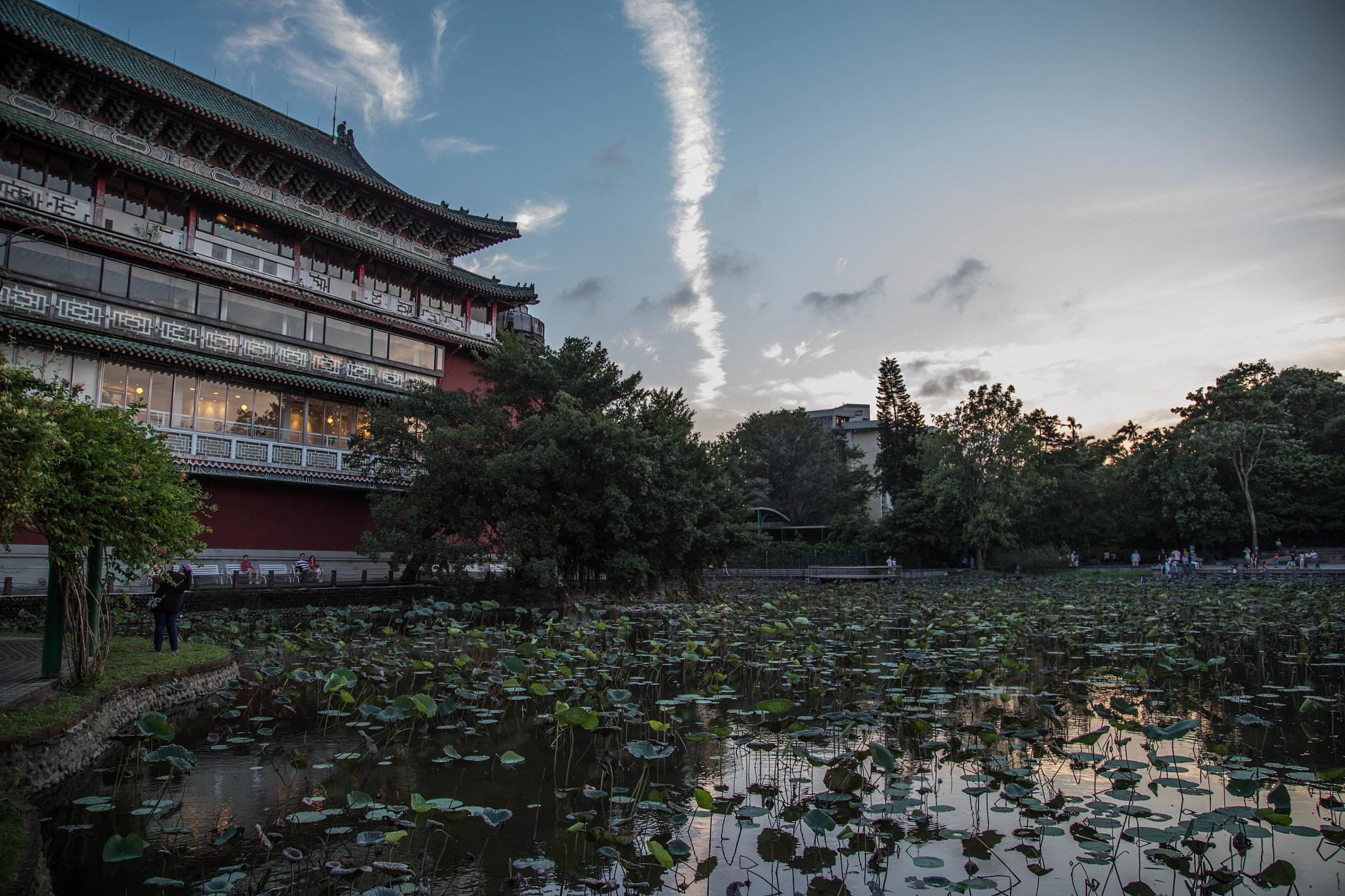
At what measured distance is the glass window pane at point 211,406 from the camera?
1839 centimetres

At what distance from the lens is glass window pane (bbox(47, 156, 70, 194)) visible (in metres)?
16.5

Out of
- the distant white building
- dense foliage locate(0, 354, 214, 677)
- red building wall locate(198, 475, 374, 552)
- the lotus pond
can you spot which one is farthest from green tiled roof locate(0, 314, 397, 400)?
the distant white building

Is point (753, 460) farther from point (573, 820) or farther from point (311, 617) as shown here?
point (573, 820)

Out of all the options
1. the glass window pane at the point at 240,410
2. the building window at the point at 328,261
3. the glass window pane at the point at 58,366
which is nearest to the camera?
the glass window pane at the point at 58,366

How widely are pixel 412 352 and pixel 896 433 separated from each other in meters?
24.5

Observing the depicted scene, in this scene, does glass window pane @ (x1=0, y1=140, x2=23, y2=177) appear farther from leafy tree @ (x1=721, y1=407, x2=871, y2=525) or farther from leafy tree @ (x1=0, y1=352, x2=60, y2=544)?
leafy tree @ (x1=721, y1=407, x2=871, y2=525)

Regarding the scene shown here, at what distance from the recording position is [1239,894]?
3686 mm

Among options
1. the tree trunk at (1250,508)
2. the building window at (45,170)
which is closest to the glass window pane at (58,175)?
the building window at (45,170)

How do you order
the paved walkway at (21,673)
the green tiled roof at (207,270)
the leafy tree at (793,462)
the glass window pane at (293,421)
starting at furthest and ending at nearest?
the leafy tree at (793,462) < the glass window pane at (293,421) < the green tiled roof at (207,270) < the paved walkway at (21,673)

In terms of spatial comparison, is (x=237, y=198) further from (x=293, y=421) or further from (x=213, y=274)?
(x=293, y=421)

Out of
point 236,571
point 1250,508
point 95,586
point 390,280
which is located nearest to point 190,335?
point 236,571

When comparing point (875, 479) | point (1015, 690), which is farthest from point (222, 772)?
point (875, 479)

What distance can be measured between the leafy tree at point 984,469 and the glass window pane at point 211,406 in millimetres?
26644

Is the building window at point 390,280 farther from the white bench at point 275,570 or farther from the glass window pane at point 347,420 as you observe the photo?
the white bench at point 275,570
